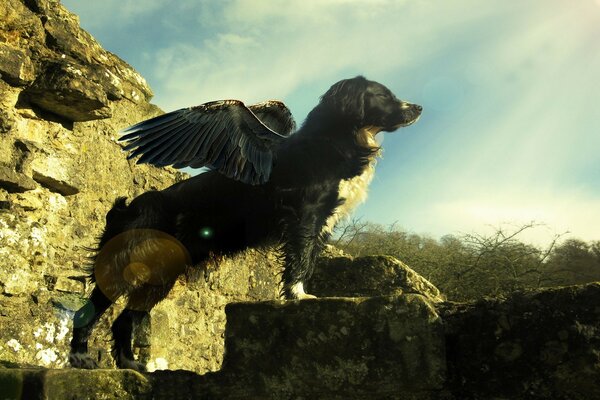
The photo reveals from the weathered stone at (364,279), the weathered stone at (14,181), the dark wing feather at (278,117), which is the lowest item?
the weathered stone at (364,279)

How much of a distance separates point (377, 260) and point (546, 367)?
3644 mm

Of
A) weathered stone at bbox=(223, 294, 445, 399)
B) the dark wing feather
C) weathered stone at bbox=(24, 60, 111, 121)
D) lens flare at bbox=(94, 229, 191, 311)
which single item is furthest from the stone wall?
weathered stone at bbox=(223, 294, 445, 399)

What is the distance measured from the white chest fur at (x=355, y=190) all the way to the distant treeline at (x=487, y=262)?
5.33 metres

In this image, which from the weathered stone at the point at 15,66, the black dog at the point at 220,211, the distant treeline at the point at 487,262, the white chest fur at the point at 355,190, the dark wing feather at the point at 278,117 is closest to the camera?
the black dog at the point at 220,211

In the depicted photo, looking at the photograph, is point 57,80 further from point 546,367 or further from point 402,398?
point 546,367

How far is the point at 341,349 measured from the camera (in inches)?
73.6

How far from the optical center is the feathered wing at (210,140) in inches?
118

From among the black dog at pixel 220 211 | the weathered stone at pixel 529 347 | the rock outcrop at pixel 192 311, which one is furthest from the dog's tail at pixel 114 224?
the weathered stone at pixel 529 347

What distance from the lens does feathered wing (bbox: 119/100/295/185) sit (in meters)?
3.00

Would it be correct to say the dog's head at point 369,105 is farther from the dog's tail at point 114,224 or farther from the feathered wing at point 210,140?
the dog's tail at point 114,224

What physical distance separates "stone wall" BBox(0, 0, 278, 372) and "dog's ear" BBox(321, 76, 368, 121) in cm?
148

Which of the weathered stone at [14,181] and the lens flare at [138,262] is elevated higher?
the weathered stone at [14,181]

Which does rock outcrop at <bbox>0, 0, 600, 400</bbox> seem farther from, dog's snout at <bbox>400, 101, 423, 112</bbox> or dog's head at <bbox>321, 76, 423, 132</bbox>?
dog's snout at <bbox>400, 101, 423, 112</bbox>

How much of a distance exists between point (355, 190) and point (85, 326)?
6.02 ft
